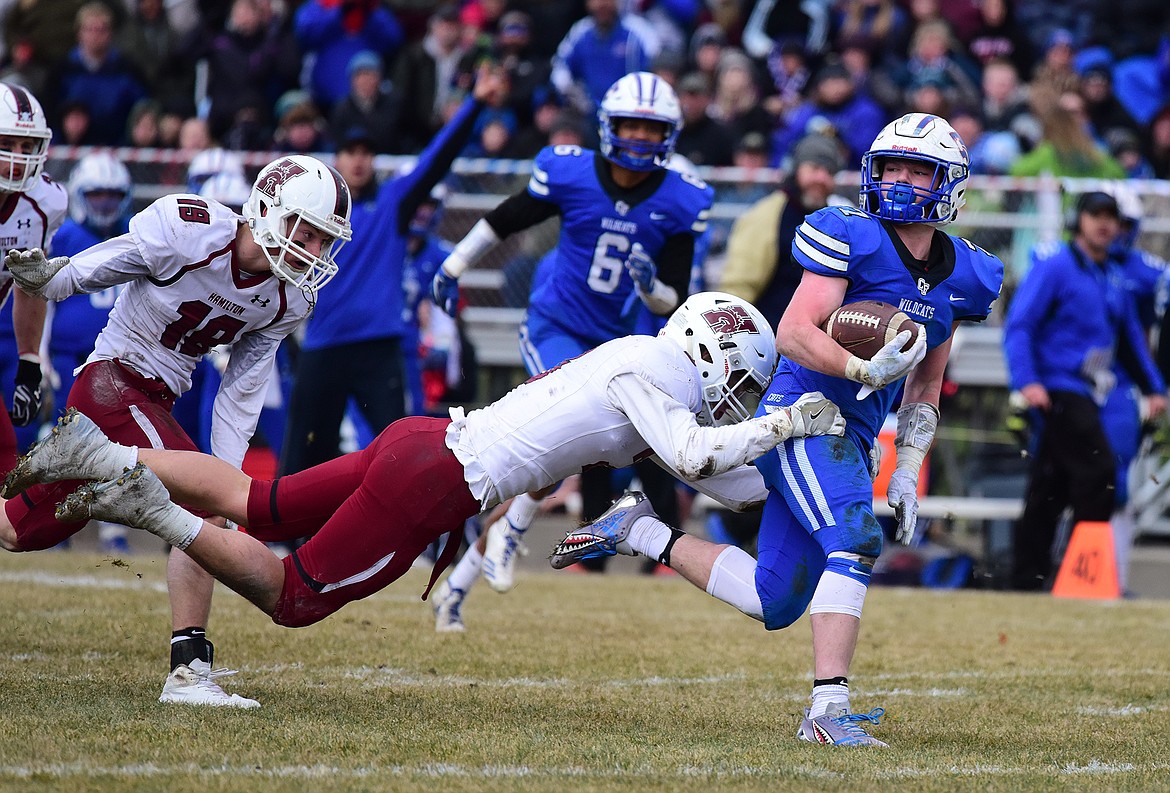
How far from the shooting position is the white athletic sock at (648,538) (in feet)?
15.0

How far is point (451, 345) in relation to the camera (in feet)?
33.9

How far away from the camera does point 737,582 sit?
4438mm

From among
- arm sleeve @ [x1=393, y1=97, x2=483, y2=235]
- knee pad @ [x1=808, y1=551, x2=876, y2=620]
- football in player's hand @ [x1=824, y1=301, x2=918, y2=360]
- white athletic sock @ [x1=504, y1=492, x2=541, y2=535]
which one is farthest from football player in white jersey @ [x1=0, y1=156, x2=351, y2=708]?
arm sleeve @ [x1=393, y1=97, x2=483, y2=235]

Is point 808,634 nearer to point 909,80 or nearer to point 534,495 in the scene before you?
point 534,495

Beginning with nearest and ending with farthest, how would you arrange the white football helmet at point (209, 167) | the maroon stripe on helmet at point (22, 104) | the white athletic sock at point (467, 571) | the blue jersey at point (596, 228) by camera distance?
the maroon stripe on helmet at point (22, 104) < the white athletic sock at point (467, 571) < the blue jersey at point (596, 228) < the white football helmet at point (209, 167)

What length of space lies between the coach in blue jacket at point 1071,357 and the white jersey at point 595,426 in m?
4.64

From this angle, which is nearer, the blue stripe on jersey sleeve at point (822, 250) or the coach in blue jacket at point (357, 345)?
the blue stripe on jersey sleeve at point (822, 250)

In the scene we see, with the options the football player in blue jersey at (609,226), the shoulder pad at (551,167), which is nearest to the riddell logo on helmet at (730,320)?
the football player in blue jersey at (609,226)

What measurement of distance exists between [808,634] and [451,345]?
4327mm

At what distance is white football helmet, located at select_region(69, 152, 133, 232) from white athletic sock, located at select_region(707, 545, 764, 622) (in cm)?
599

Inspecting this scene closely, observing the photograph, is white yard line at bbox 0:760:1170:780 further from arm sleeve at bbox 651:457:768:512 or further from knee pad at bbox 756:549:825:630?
arm sleeve at bbox 651:457:768:512

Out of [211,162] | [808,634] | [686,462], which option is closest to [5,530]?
[686,462]

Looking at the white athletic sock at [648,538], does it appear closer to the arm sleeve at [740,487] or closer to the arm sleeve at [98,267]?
the arm sleeve at [740,487]

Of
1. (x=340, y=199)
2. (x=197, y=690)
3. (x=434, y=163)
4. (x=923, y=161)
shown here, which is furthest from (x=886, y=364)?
(x=434, y=163)
